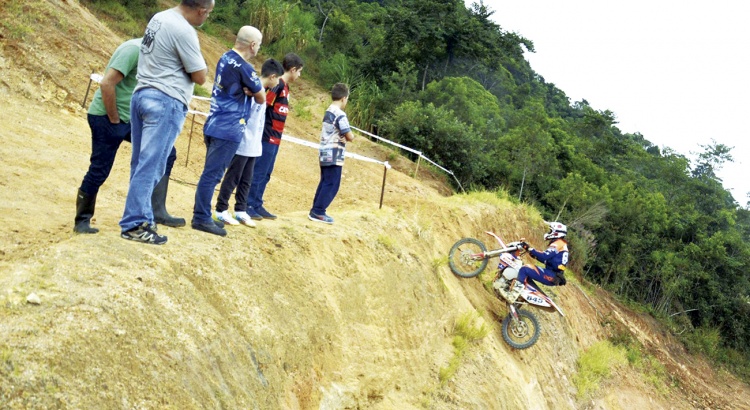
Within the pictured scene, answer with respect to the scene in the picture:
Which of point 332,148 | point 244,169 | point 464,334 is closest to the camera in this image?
point 244,169

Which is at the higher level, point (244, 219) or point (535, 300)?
point (244, 219)

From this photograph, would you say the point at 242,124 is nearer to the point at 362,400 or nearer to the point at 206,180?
the point at 206,180

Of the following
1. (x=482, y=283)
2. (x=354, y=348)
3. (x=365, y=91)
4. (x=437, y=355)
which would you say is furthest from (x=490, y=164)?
(x=354, y=348)

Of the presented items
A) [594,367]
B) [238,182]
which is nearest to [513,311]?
[594,367]

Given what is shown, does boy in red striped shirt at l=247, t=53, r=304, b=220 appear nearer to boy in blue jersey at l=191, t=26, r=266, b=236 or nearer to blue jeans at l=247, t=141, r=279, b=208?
blue jeans at l=247, t=141, r=279, b=208

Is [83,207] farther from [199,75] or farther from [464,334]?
[464,334]

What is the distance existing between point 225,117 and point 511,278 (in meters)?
6.96

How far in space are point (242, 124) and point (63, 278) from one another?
2.44m

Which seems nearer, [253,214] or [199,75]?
[199,75]

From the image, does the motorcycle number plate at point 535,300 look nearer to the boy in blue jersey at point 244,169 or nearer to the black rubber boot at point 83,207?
the boy in blue jersey at point 244,169

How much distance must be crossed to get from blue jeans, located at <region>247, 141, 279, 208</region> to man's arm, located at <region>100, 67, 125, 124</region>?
87.6 inches

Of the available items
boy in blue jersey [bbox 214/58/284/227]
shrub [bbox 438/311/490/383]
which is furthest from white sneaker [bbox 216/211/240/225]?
shrub [bbox 438/311/490/383]

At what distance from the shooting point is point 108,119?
535cm

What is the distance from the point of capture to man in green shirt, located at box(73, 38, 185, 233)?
5238mm
